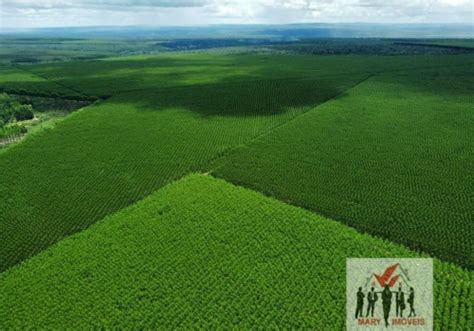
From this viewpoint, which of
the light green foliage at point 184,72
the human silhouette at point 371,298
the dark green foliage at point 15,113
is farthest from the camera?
the light green foliage at point 184,72

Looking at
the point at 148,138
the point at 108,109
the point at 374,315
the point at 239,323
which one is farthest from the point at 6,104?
the point at 374,315

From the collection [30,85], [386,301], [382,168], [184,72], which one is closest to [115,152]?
[382,168]

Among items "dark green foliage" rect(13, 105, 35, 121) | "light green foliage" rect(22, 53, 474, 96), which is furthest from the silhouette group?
"light green foliage" rect(22, 53, 474, 96)

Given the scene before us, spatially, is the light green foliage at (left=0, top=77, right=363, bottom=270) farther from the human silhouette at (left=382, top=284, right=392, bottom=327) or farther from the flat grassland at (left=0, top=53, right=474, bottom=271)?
the human silhouette at (left=382, top=284, right=392, bottom=327)

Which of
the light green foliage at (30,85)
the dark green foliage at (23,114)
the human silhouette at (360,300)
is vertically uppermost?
the light green foliage at (30,85)

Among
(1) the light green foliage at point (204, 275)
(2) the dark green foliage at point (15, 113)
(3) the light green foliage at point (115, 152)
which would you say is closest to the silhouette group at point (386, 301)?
(1) the light green foliage at point (204, 275)

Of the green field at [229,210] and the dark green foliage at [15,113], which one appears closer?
the green field at [229,210]

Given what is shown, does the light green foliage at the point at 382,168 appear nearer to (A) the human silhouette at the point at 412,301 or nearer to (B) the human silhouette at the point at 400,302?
(A) the human silhouette at the point at 412,301
